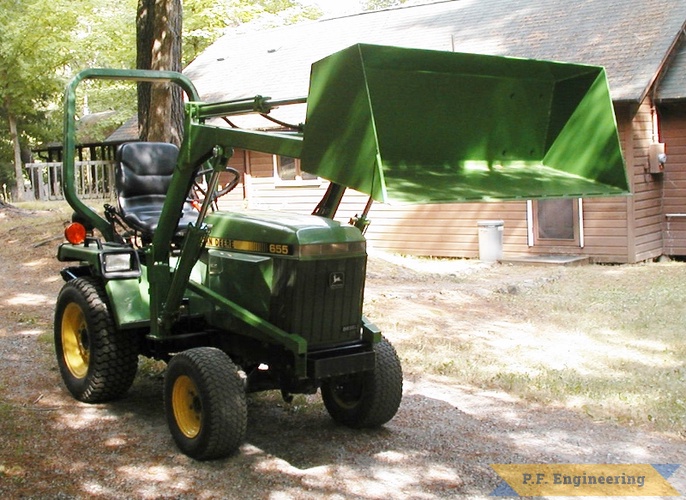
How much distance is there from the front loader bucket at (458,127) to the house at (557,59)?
8990 mm

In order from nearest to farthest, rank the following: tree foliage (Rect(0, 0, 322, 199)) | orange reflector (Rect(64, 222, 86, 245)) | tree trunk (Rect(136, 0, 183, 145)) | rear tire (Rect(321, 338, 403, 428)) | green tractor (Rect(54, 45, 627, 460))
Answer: green tractor (Rect(54, 45, 627, 460)) < rear tire (Rect(321, 338, 403, 428)) < orange reflector (Rect(64, 222, 86, 245)) < tree trunk (Rect(136, 0, 183, 145)) < tree foliage (Rect(0, 0, 322, 199))

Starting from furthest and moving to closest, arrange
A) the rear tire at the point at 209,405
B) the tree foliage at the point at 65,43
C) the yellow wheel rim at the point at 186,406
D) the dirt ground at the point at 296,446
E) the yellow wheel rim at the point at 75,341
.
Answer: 1. the tree foliage at the point at 65,43
2. the yellow wheel rim at the point at 75,341
3. the yellow wheel rim at the point at 186,406
4. the rear tire at the point at 209,405
5. the dirt ground at the point at 296,446

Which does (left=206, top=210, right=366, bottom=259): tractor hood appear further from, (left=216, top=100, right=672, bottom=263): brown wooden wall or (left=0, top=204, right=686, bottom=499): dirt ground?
(left=216, top=100, right=672, bottom=263): brown wooden wall

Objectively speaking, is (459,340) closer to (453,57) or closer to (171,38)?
(453,57)

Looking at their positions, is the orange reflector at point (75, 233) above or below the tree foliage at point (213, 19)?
below

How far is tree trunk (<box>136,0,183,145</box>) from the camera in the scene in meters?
10.7

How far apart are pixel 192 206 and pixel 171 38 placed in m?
5.59

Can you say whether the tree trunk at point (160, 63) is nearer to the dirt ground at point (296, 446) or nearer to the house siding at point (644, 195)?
the dirt ground at point (296, 446)

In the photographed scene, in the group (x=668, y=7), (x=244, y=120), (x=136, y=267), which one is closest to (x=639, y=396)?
(x=136, y=267)

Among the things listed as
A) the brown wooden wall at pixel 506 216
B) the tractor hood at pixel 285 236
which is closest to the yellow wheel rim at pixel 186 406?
the tractor hood at pixel 285 236

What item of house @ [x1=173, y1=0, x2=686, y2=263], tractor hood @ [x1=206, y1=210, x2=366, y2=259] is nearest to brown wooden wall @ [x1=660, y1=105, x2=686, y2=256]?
house @ [x1=173, y1=0, x2=686, y2=263]

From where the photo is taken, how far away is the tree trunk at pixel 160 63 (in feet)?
35.0

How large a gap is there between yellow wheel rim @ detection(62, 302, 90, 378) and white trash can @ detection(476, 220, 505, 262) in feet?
33.1

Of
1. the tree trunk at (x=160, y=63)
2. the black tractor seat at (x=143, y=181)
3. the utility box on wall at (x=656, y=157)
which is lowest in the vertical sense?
the black tractor seat at (x=143, y=181)
